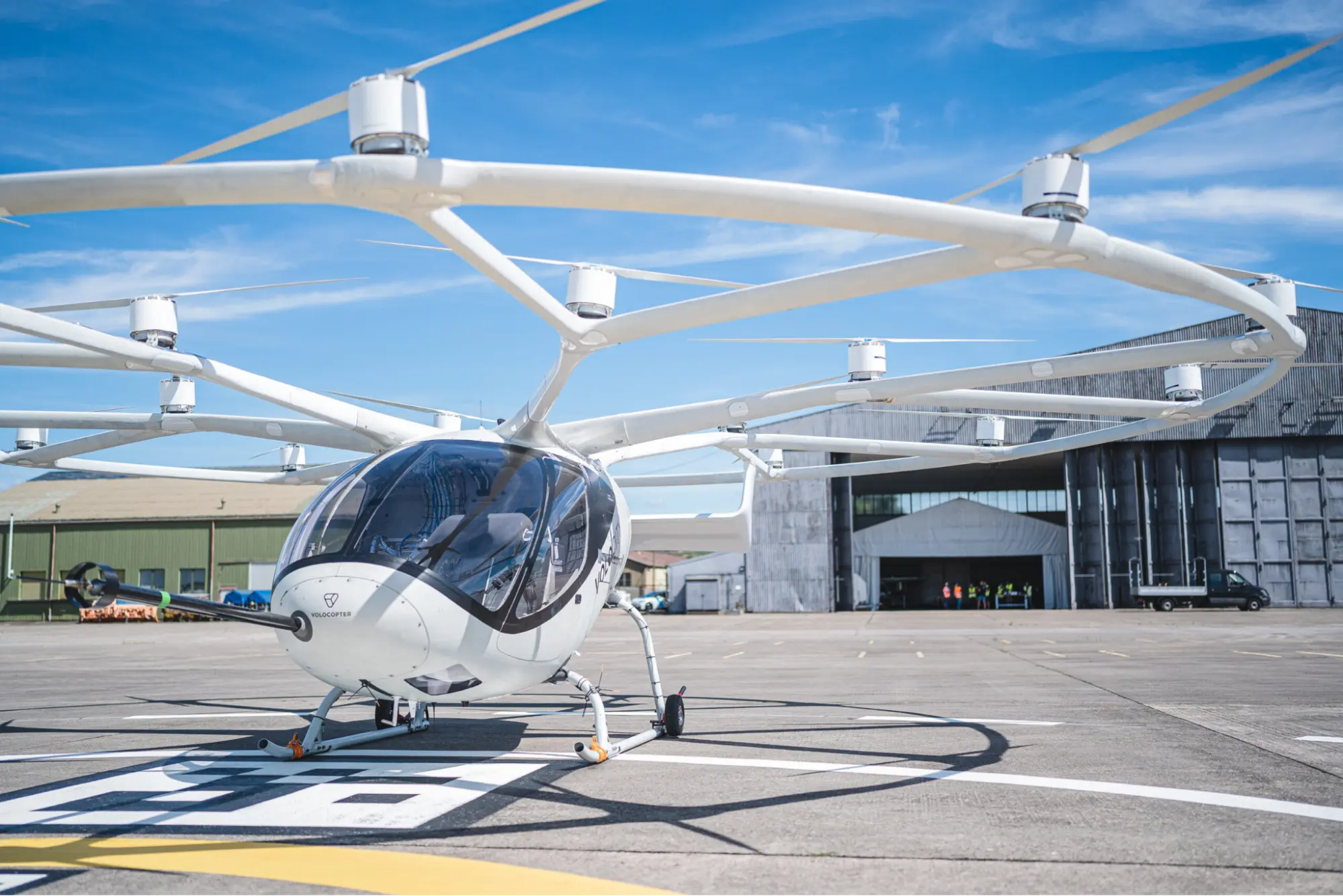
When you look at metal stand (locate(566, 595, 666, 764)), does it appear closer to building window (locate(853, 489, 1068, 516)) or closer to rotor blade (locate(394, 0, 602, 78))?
rotor blade (locate(394, 0, 602, 78))

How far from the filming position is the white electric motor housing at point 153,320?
10430mm

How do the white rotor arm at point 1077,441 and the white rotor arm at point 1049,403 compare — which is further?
the white rotor arm at point 1049,403

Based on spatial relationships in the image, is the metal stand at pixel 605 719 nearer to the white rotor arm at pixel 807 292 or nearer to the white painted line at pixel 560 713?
the white painted line at pixel 560 713

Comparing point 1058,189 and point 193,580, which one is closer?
point 1058,189

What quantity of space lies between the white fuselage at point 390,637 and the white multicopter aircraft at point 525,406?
2cm

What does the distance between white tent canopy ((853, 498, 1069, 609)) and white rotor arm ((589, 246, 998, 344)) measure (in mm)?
58553

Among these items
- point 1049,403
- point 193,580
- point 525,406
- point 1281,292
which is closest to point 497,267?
point 525,406

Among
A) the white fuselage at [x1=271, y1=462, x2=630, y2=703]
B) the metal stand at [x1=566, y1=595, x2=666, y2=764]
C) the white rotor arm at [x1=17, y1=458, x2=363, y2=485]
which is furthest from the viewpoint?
the white rotor arm at [x1=17, y1=458, x2=363, y2=485]

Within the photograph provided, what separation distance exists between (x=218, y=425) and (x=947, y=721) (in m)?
9.12

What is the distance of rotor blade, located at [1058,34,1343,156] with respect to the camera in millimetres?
5719

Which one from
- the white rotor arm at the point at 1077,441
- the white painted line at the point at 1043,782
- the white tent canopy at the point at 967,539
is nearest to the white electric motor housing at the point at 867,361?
the white rotor arm at the point at 1077,441

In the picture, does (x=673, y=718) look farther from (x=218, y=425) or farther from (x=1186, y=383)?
(x=1186, y=383)

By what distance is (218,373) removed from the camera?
10148 mm

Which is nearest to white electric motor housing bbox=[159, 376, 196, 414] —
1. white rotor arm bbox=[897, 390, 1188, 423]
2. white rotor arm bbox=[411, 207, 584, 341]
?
white rotor arm bbox=[411, 207, 584, 341]
